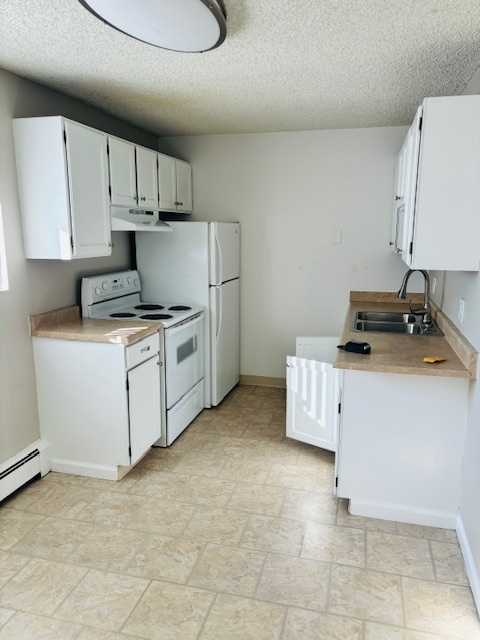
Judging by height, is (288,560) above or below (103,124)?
below

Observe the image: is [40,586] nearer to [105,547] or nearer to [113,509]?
[105,547]

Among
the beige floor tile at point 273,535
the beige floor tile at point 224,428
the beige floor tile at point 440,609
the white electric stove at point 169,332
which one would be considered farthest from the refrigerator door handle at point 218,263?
the beige floor tile at point 440,609

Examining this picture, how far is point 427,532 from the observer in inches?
91.4

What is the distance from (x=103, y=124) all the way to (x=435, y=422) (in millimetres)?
2974

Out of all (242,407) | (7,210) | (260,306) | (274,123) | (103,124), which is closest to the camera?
(7,210)

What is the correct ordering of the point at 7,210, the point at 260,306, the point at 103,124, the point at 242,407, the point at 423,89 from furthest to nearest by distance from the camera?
the point at 260,306, the point at 242,407, the point at 103,124, the point at 423,89, the point at 7,210

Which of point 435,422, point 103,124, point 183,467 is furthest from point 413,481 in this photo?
point 103,124

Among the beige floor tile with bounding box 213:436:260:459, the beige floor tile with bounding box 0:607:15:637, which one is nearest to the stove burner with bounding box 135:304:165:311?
the beige floor tile with bounding box 213:436:260:459

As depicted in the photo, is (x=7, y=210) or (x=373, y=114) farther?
(x=373, y=114)

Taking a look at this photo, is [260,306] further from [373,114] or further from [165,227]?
[373,114]

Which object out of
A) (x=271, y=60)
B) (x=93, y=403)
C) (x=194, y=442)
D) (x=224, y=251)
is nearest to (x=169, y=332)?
(x=93, y=403)

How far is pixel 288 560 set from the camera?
213 cm

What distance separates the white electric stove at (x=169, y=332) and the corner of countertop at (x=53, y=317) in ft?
0.34

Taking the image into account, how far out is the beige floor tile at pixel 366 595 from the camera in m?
1.83
